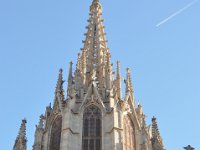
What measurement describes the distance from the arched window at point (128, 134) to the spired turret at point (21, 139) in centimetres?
799

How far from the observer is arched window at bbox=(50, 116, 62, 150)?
37.2m

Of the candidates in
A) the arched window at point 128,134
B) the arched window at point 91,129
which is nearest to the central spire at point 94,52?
the arched window at point 91,129

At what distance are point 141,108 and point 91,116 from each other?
17.3 feet

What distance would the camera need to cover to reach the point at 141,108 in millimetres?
41094

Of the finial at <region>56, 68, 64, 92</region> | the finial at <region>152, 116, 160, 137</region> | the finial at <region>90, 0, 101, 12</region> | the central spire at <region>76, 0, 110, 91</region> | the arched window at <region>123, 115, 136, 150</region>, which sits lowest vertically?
the arched window at <region>123, 115, 136, 150</region>

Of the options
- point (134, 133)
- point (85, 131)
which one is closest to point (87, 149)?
point (85, 131)

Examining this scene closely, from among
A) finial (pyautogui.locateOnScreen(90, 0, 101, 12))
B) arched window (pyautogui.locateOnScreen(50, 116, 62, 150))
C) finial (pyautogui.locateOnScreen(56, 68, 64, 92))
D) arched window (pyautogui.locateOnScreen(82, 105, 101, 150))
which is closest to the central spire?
finial (pyautogui.locateOnScreen(90, 0, 101, 12))

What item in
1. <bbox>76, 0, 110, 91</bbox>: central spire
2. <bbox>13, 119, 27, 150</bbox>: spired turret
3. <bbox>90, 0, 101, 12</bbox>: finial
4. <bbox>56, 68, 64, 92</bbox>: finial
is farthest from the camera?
<bbox>90, 0, 101, 12</bbox>: finial

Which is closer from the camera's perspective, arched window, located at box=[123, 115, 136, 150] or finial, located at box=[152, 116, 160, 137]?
arched window, located at box=[123, 115, 136, 150]

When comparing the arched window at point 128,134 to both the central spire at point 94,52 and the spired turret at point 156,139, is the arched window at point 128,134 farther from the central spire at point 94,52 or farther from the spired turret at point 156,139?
the central spire at point 94,52

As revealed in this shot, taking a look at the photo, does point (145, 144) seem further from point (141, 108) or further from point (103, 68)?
point (103, 68)

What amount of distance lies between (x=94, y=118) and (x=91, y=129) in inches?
41.6

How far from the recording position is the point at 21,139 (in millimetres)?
38875

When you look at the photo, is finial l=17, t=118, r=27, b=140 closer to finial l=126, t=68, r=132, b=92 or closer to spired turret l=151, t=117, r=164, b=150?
finial l=126, t=68, r=132, b=92
